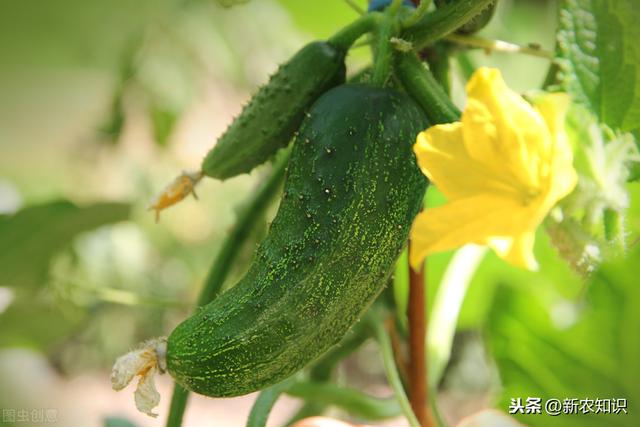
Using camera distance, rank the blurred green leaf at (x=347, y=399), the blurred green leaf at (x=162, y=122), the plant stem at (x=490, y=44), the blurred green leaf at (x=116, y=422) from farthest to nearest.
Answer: the blurred green leaf at (x=162, y=122), the blurred green leaf at (x=116, y=422), the blurred green leaf at (x=347, y=399), the plant stem at (x=490, y=44)

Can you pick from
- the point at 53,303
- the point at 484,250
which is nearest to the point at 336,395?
the point at 484,250

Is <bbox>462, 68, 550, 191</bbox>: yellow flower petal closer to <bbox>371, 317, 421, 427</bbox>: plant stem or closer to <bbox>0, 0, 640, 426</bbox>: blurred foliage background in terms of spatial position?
<bbox>0, 0, 640, 426</bbox>: blurred foliage background

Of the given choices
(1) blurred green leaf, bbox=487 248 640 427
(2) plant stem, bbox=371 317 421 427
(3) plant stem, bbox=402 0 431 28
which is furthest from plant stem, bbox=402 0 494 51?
(2) plant stem, bbox=371 317 421 427

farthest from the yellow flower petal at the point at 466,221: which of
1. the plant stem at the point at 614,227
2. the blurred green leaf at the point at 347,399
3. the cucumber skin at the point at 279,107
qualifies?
the blurred green leaf at the point at 347,399

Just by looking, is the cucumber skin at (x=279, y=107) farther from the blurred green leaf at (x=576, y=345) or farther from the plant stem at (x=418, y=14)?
the blurred green leaf at (x=576, y=345)

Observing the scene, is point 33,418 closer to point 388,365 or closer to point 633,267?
point 388,365

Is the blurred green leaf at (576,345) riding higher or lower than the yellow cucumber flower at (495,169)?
lower
